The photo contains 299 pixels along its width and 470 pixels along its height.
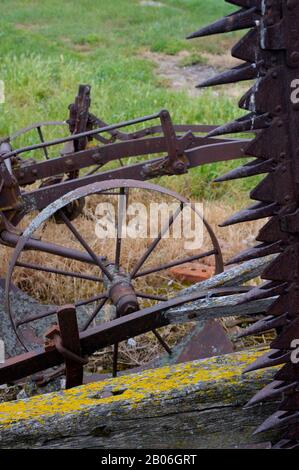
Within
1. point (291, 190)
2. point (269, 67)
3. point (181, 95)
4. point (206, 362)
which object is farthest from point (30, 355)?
point (181, 95)

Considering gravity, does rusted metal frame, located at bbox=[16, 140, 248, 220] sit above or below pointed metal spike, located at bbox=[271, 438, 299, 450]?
above

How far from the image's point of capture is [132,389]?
193cm

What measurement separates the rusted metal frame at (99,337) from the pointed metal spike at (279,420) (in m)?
0.56

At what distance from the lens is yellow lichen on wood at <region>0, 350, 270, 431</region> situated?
186 cm

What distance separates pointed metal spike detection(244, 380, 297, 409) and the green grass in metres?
3.46

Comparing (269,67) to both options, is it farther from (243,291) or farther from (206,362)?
(243,291)

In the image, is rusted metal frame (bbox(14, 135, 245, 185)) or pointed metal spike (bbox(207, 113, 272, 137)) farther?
rusted metal frame (bbox(14, 135, 245, 185))

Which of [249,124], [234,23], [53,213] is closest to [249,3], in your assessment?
[234,23]

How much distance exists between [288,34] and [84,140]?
292cm

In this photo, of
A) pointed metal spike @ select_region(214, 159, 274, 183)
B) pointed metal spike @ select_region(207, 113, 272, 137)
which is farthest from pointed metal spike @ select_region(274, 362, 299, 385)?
pointed metal spike @ select_region(207, 113, 272, 137)

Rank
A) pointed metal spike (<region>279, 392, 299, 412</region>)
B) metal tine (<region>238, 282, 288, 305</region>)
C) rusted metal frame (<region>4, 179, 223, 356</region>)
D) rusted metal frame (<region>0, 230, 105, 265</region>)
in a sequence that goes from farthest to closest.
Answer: rusted metal frame (<region>0, 230, 105, 265</region>), rusted metal frame (<region>4, 179, 223, 356</region>), pointed metal spike (<region>279, 392, 299, 412</region>), metal tine (<region>238, 282, 288, 305</region>)

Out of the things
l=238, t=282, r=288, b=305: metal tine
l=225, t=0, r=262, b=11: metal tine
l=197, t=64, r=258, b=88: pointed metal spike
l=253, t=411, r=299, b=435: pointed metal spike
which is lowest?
l=253, t=411, r=299, b=435: pointed metal spike

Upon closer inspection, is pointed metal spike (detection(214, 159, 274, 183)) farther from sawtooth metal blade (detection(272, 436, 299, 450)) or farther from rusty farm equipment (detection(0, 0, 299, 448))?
sawtooth metal blade (detection(272, 436, 299, 450))

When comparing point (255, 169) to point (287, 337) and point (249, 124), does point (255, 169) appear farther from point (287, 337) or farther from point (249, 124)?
point (287, 337)
